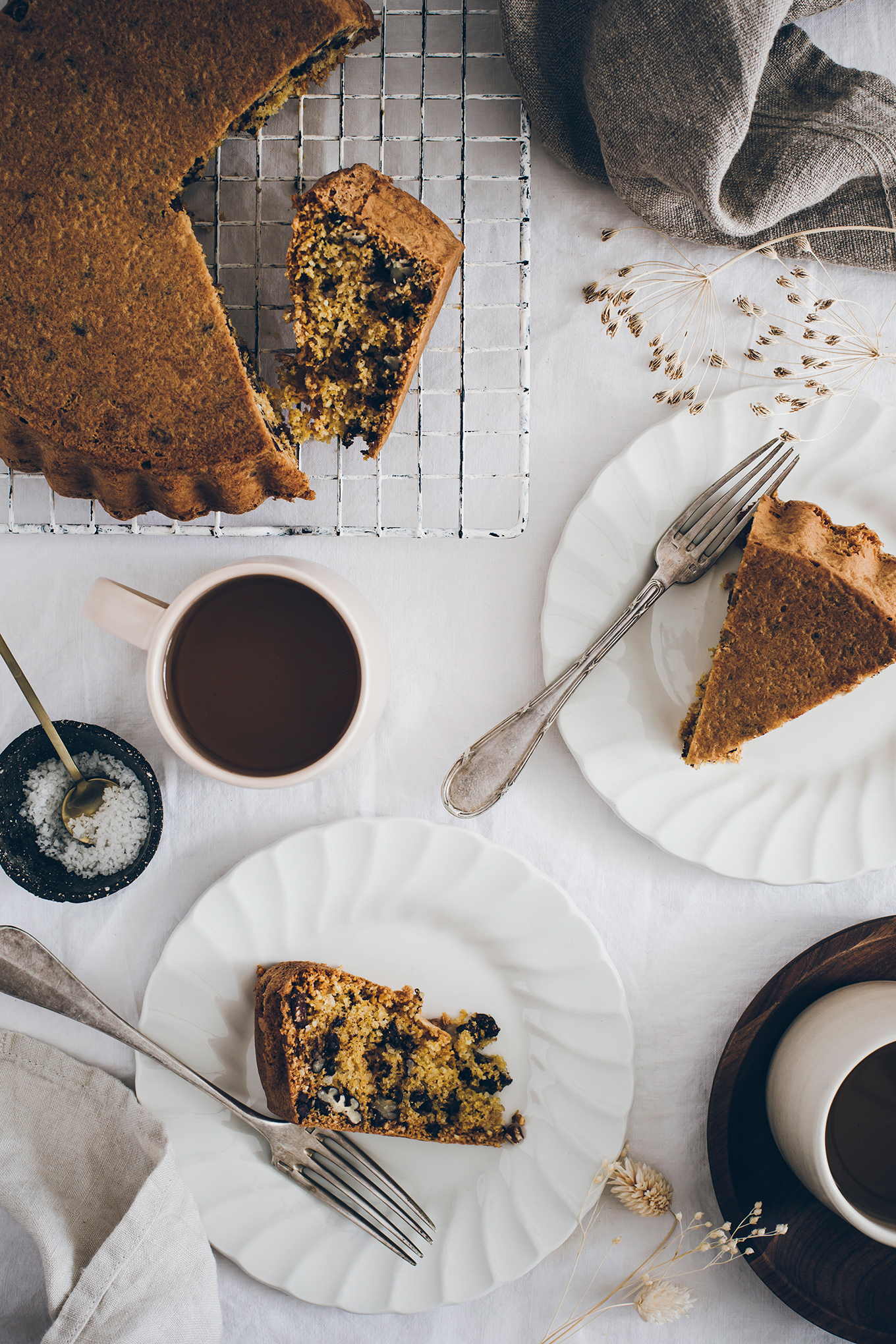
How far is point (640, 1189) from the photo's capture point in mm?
1645

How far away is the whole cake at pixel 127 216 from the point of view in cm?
124

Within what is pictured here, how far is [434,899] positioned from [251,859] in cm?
38

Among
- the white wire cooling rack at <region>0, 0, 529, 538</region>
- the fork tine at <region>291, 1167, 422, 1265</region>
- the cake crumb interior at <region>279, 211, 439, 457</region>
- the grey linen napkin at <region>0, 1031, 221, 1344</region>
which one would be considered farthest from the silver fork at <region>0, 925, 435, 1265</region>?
the cake crumb interior at <region>279, 211, 439, 457</region>

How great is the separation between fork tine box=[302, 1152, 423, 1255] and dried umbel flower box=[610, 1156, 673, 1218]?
1.44 ft

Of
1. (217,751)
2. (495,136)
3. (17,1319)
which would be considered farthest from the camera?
(17,1319)

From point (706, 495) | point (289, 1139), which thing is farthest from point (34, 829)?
point (706, 495)

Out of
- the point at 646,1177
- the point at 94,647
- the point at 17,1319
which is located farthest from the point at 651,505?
the point at 17,1319

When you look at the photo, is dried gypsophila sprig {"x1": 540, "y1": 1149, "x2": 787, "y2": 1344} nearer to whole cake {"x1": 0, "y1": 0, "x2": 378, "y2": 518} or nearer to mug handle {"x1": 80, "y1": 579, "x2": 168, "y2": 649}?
mug handle {"x1": 80, "y1": 579, "x2": 168, "y2": 649}

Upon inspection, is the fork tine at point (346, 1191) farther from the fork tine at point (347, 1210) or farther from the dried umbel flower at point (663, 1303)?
the dried umbel flower at point (663, 1303)

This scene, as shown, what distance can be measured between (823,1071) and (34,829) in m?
1.53

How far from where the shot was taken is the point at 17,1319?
171 cm

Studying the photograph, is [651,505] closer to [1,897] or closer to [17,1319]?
[1,897]

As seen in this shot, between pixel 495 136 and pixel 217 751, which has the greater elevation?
pixel 495 136

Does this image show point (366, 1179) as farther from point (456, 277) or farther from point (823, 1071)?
point (456, 277)
